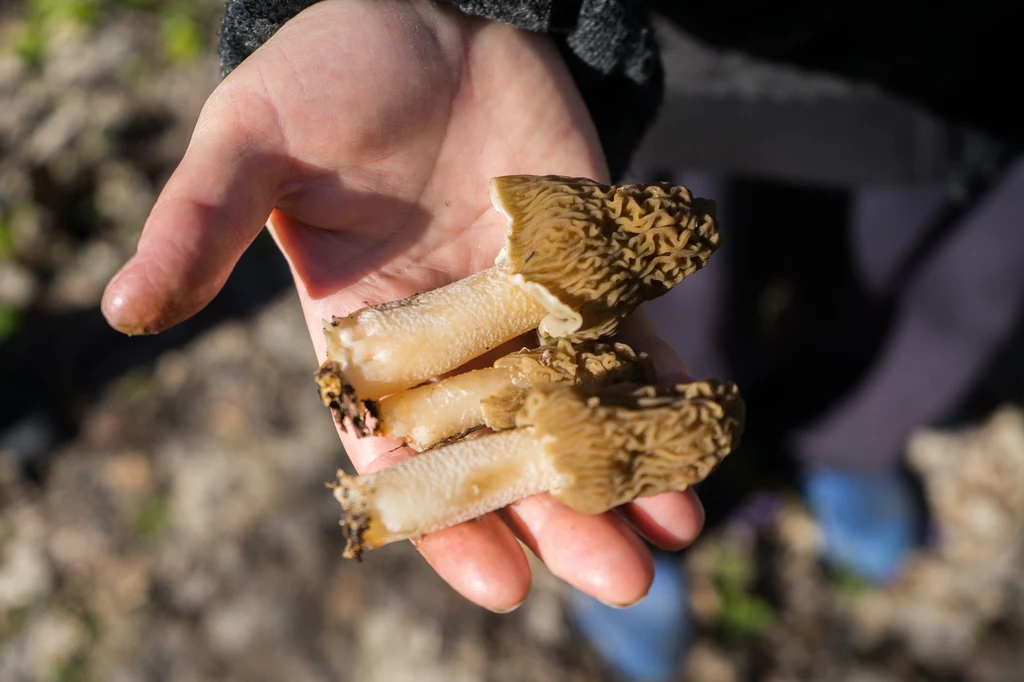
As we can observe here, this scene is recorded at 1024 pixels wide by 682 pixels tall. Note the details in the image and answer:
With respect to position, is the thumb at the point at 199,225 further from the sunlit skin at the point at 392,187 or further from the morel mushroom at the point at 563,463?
the morel mushroom at the point at 563,463

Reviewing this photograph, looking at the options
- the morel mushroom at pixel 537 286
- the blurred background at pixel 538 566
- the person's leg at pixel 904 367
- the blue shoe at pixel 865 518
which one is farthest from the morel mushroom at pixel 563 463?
the blue shoe at pixel 865 518

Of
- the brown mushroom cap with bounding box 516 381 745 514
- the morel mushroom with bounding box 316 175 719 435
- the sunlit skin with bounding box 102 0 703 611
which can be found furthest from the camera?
the morel mushroom with bounding box 316 175 719 435

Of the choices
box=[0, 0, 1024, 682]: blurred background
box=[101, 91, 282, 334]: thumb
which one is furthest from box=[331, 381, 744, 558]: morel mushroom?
box=[0, 0, 1024, 682]: blurred background

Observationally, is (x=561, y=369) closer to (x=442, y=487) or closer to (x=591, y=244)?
(x=591, y=244)

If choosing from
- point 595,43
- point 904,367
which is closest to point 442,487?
point 595,43

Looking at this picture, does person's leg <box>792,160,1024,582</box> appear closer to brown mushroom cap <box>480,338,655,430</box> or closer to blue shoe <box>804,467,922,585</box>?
blue shoe <box>804,467,922,585</box>

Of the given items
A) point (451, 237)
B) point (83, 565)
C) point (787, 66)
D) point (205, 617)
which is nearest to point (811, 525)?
point (787, 66)

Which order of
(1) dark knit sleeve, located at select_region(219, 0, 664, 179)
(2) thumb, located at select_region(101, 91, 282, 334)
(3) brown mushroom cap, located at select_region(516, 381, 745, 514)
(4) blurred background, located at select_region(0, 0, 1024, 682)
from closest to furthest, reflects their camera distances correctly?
(2) thumb, located at select_region(101, 91, 282, 334) → (3) brown mushroom cap, located at select_region(516, 381, 745, 514) → (1) dark knit sleeve, located at select_region(219, 0, 664, 179) → (4) blurred background, located at select_region(0, 0, 1024, 682)

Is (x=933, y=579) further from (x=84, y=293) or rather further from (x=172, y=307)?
(x=84, y=293)
